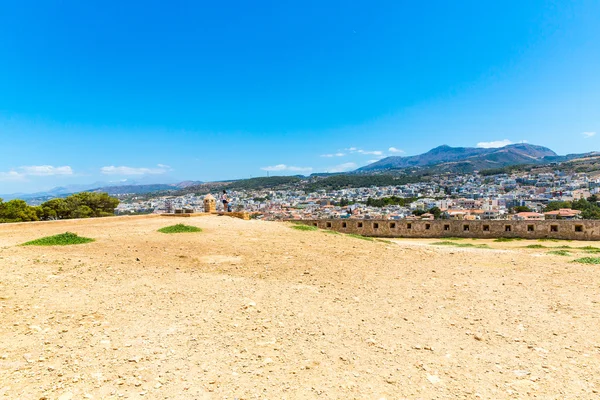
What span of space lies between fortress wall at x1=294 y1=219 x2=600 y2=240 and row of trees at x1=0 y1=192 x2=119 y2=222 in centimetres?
1894

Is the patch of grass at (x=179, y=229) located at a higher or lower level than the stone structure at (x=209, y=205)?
lower

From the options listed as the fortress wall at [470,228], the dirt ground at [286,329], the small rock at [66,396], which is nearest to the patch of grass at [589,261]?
the dirt ground at [286,329]

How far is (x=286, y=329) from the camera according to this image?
14.7 ft

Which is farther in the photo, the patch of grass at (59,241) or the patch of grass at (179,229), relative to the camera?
the patch of grass at (179,229)

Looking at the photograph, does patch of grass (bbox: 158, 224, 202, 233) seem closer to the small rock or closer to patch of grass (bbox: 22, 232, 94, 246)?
patch of grass (bbox: 22, 232, 94, 246)

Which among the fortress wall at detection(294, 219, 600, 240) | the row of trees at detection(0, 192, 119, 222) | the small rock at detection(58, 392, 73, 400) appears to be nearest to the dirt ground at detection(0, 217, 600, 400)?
the small rock at detection(58, 392, 73, 400)

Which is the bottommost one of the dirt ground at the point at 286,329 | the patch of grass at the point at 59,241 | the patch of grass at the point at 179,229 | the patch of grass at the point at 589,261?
the patch of grass at the point at 589,261

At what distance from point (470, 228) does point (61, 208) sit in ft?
97.0

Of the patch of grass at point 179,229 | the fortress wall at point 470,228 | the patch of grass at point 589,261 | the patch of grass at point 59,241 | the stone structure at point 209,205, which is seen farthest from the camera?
the stone structure at point 209,205

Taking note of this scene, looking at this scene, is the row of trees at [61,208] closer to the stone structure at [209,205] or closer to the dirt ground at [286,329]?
the stone structure at [209,205]

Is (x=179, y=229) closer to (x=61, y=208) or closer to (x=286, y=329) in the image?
(x=286, y=329)

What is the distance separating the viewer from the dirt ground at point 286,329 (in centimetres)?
328

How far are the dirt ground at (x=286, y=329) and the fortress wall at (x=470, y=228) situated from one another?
36.6 ft

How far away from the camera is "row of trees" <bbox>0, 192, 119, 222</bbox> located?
75.2ft
